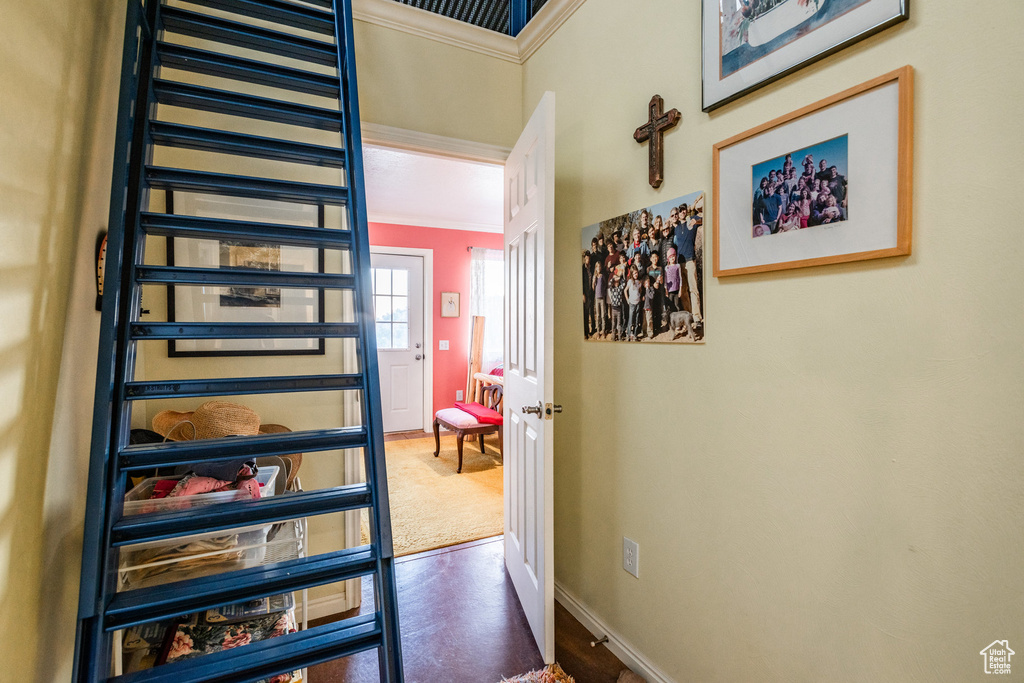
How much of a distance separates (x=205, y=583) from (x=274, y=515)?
0.54 ft

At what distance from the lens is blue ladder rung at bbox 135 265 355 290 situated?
1069mm

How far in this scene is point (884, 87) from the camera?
0.99m

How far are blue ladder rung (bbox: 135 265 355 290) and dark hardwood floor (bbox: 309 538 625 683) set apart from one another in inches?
58.0

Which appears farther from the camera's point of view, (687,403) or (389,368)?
(389,368)

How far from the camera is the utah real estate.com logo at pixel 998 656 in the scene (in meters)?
0.84

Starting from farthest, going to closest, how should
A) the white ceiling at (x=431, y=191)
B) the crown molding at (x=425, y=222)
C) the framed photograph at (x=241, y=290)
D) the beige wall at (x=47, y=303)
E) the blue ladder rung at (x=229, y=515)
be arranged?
the crown molding at (x=425, y=222) < the white ceiling at (x=431, y=191) < the framed photograph at (x=241, y=290) < the blue ladder rung at (x=229, y=515) < the beige wall at (x=47, y=303)

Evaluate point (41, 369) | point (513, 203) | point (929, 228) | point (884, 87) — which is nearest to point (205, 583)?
point (41, 369)

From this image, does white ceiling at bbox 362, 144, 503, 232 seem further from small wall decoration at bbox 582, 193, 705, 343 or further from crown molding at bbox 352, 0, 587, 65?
small wall decoration at bbox 582, 193, 705, 343

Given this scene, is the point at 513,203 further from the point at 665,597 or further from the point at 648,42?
the point at 665,597

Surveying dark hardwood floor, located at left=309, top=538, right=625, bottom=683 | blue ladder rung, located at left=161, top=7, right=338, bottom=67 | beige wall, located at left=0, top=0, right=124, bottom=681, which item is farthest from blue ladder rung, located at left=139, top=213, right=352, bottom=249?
dark hardwood floor, located at left=309, top=538, right=625, bottom=683

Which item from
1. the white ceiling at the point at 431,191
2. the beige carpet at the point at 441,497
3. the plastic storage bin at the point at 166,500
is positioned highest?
the white ceiling at the point at 431,191

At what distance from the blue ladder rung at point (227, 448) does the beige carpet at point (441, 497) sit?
1778 millimetres

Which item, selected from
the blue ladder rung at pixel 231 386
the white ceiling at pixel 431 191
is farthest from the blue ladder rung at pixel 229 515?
the white ceiling at pixel 431 191

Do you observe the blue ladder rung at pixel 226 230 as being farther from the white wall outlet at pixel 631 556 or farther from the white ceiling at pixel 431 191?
the white ceiling at pixel 431 191
